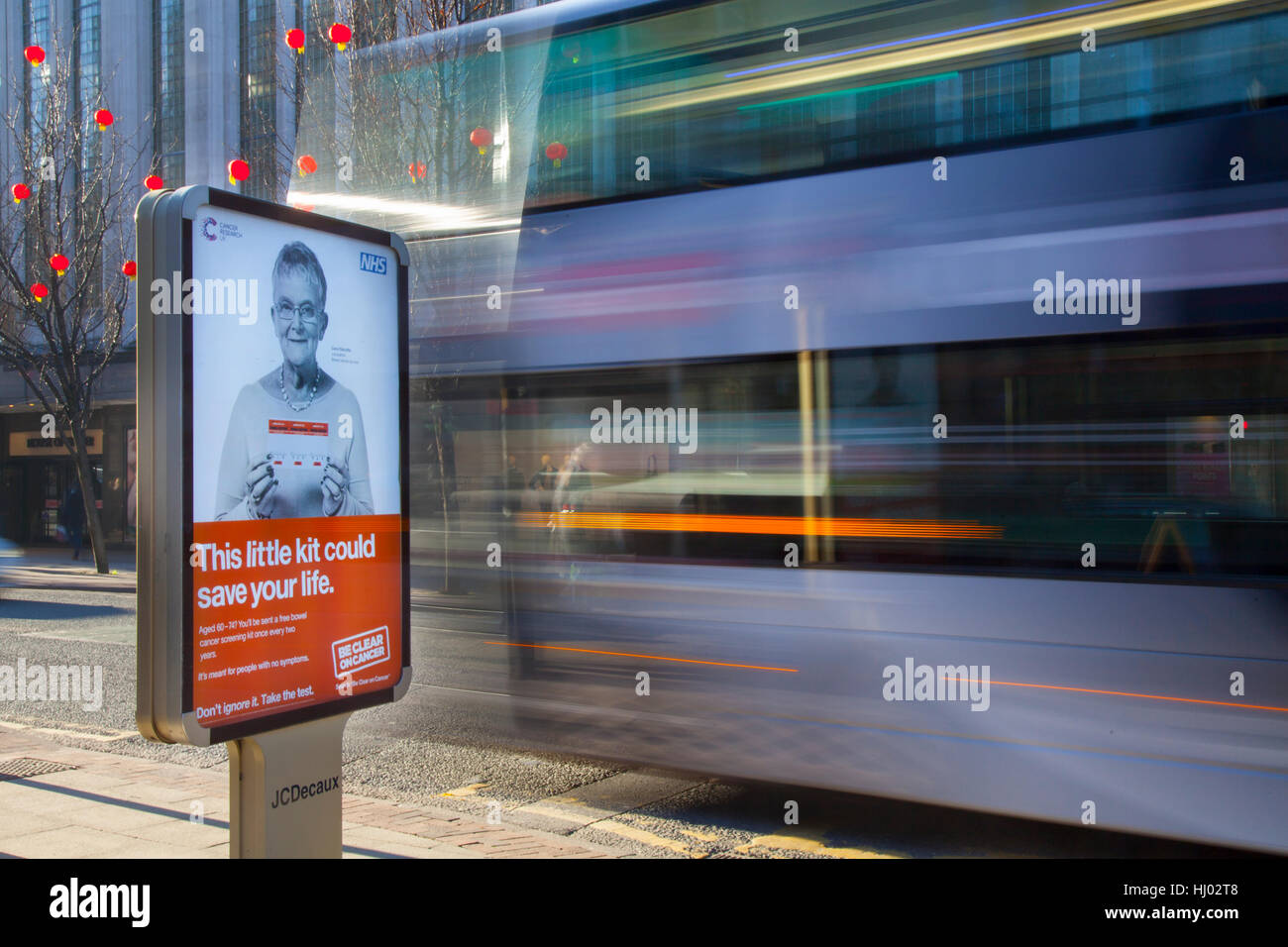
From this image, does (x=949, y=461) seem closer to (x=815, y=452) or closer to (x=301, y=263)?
(x=815, y=452)

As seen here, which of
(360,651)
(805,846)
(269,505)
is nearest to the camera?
(269,505)

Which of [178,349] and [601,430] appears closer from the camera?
[178,349]

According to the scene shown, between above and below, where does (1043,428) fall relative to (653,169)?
below

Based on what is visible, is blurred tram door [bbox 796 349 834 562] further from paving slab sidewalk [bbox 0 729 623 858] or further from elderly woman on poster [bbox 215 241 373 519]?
elderly woman on poster [bbox 215 241 373 519]

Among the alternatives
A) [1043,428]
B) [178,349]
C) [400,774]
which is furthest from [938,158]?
[400,774]

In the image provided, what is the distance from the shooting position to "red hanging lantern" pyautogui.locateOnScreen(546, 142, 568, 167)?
6184 millimetres

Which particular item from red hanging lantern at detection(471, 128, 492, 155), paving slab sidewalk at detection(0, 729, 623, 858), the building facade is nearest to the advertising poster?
paving slab sidewalk at detection(0, 729, 623, 858)

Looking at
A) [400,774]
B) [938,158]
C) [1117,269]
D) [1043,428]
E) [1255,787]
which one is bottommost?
[400,774]

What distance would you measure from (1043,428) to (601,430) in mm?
2208

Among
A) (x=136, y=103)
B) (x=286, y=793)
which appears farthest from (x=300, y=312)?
(x=136, y=103)

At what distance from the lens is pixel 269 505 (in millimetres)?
3180

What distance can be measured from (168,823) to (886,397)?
12.5 ft

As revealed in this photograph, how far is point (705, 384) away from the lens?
5.61 metres

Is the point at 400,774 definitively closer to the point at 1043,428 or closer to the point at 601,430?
the point at 601,430
